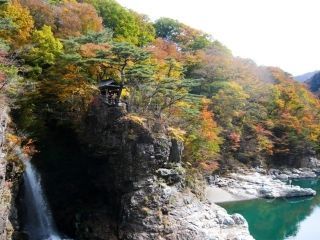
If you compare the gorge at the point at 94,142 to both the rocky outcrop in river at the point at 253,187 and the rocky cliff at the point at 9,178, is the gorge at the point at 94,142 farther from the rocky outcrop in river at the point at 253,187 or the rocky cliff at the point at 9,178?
the rocky outcrop in river at the point at 253,187

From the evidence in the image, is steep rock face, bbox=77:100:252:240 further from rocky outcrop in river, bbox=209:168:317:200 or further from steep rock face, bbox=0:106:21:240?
rocky outcrop in river, bbox=209:168:317:200

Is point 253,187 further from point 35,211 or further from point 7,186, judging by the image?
point 7,186

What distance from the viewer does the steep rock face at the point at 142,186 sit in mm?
23141

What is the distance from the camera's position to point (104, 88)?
26.4m

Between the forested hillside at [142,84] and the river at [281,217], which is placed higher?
the forested hillside at [142,84]

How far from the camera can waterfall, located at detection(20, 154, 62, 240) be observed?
23141 mm

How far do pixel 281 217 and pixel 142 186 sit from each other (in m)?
17.9

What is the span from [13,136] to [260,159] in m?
35.8

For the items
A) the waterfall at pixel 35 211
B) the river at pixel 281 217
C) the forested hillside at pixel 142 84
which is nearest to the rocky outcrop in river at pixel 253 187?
the river at pixel 281 217

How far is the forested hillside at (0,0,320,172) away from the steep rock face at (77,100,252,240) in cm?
127

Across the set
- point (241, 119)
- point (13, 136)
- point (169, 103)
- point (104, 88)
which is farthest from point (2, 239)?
point (241, 119)

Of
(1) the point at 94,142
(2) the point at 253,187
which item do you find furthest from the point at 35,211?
(2) the point at 253,187

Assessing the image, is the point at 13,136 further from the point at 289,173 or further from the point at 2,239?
the point at 289,173

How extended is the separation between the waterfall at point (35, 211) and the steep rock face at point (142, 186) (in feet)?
6.16
